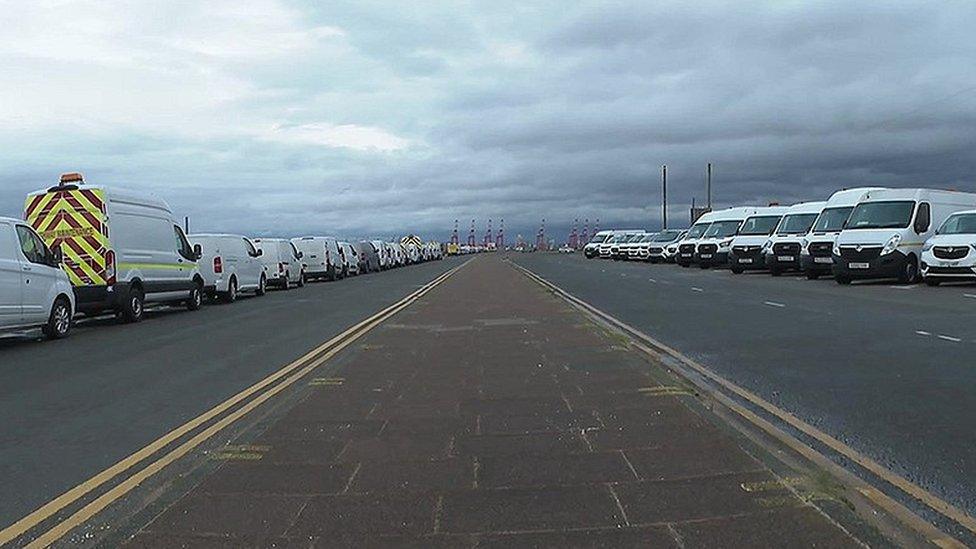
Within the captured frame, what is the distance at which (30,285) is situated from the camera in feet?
47.3

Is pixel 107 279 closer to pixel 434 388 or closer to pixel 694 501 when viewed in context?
pixel 434 388

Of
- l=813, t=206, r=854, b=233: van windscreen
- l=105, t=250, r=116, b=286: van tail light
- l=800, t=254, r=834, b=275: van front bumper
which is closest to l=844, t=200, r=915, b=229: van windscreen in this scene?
l=813, t=206, r=854, b=233: van windscreen

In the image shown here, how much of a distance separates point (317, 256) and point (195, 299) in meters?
17.7

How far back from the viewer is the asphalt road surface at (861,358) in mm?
6520

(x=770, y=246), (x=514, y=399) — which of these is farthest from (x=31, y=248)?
(x=770, y=246)

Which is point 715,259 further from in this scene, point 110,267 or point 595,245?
point 595,245

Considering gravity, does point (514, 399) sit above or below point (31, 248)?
below

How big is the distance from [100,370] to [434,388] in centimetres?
462

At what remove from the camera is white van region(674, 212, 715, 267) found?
153 ft

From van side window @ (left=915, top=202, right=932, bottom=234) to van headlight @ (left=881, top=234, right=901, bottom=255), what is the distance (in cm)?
80

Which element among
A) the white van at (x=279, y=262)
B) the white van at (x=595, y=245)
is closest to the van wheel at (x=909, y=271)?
the white van at (x=279, y=262)

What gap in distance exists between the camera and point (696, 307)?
19.5m

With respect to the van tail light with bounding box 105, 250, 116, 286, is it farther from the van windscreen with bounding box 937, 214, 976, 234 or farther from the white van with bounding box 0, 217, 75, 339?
the van windscreen with bounding box 937, 214, 976, 234

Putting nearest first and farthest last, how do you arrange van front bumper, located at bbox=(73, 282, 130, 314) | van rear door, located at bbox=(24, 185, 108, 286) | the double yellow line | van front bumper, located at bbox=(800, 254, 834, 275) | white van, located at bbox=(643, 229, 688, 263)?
the double yellow line < van front bumper, located at bbox=(73, 282, 130, 314) < van rear door, located at bbox=(24, 185, 108, 286) < van front bumper, located at bbox=(800, 254, 834, 275) < white van, located at bbox=(643, 229, 688, 263)
